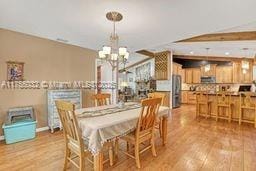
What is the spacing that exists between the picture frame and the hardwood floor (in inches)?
52.4

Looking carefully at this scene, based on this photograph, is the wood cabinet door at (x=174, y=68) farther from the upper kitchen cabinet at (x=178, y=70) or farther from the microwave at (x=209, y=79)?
the microwave at (x=209, y=79)

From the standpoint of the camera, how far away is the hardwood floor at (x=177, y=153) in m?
2.44

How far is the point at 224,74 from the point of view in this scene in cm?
829

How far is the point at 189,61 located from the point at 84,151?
856 centimetres

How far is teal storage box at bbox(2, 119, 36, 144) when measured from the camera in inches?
130

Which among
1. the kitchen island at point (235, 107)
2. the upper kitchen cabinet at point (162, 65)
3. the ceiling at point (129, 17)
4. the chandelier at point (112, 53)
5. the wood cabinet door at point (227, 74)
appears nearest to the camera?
the ceiling at point (129, 17)

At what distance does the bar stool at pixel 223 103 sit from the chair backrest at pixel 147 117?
358 cm

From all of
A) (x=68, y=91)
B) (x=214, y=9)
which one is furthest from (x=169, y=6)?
(x=68, y=91)

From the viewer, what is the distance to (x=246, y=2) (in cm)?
258

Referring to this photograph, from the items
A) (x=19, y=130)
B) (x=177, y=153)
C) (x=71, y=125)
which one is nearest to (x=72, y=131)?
(x=71, y=125)

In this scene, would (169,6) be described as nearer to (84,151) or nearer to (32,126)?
(84,151)

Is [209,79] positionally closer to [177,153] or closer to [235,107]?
[235,107]

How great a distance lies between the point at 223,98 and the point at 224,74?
11.9 feet

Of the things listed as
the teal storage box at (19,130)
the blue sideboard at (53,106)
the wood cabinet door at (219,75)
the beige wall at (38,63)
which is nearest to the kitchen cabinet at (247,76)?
the wood cabinet door at (219,75)
